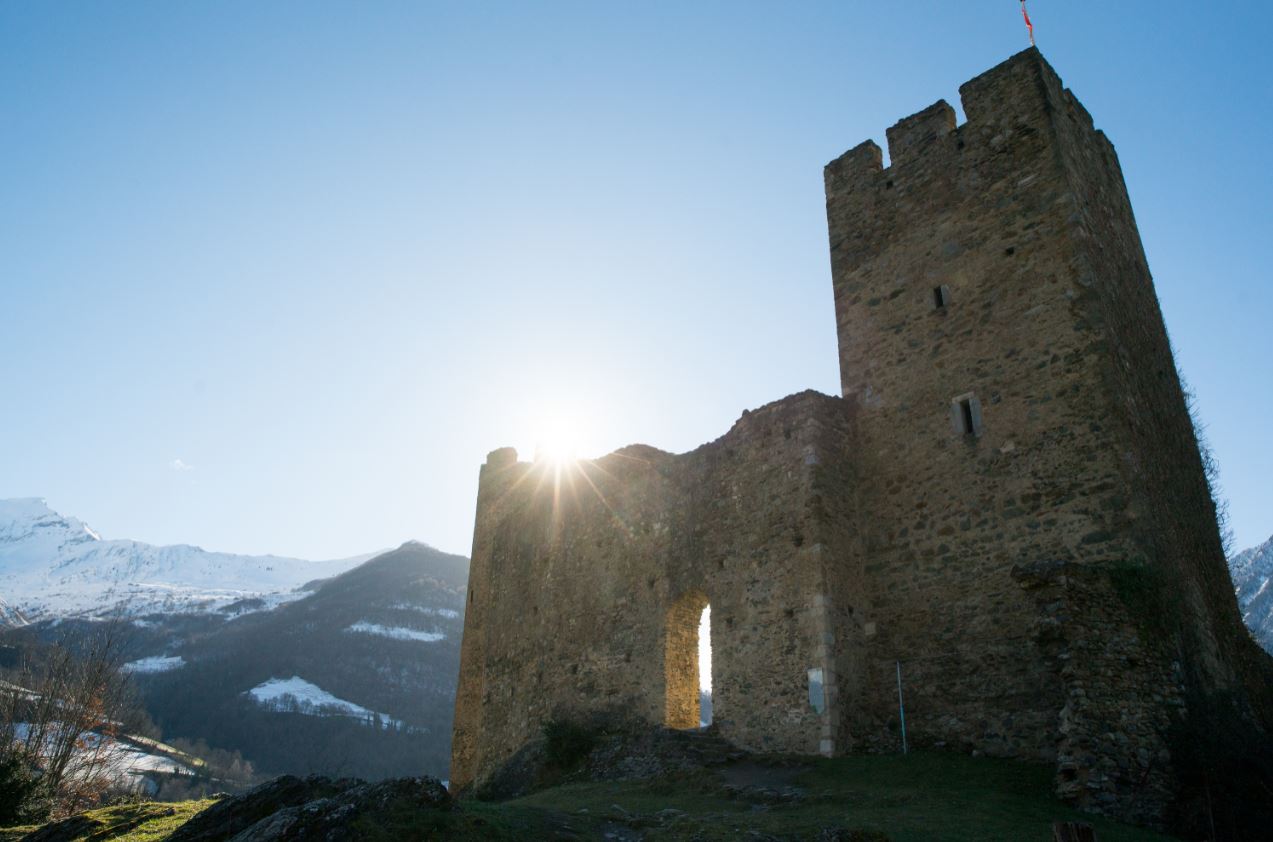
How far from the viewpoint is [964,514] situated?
48.9ft

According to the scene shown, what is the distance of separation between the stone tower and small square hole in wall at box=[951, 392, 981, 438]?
0.05 metres

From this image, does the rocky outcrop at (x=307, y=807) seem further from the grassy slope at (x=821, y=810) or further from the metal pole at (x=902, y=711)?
the metal pole at (x=902, y=711)

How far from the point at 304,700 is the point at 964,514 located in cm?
11585

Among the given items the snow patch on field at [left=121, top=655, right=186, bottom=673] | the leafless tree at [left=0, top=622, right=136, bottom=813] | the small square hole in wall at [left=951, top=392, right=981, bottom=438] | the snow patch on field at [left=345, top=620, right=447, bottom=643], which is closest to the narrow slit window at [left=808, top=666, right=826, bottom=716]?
the small square hole in wall at [left=951, top=392, right=981, bottom=438]

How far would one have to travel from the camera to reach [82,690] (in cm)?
2875

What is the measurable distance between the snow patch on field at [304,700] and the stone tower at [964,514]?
327 ft

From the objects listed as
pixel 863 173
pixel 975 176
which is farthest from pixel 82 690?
pixel 975 176

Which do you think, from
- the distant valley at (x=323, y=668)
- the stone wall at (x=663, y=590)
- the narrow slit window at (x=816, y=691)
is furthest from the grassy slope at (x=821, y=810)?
the distant valley at (x=323, y=668)

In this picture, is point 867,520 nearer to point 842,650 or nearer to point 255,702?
point 842,650

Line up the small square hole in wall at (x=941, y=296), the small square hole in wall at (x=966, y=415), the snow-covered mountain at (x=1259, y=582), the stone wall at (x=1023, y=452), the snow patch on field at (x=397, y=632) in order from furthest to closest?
the snow patch on field at (x=397, y=632)
the snow-covered mountain at (x=1259, y=582)
the small square hole in wall at (x=941, y=296)
the small square hole in wall at (x=966, y=415)
the stone wall at (x=1023, y=452)

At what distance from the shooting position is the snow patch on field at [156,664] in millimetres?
126569

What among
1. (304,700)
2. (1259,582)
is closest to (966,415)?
(1259,582)

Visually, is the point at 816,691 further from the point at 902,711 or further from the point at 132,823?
the point at 132,823

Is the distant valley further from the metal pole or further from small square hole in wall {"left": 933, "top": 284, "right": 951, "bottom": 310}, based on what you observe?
small square hole in wall {"left": 933, "top": 284, "right": 951, "bottom": 310}
